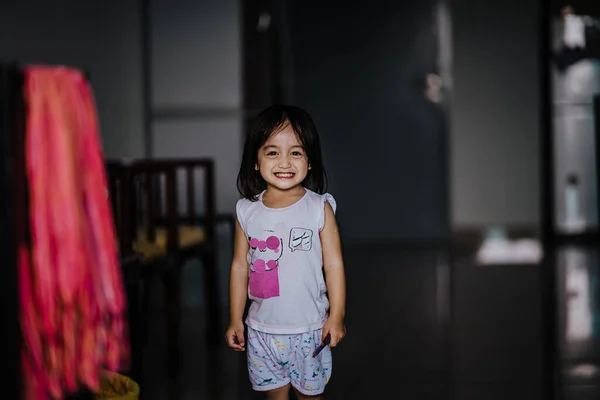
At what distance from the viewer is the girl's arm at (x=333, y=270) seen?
161cm

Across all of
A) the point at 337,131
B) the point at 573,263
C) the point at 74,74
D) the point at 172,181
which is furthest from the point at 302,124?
the point at 337,131

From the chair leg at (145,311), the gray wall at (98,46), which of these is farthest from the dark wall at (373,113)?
the chair leg at (145,311)

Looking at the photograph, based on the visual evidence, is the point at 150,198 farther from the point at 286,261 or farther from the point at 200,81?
the point at 200,81

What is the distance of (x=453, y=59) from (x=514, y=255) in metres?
1.37

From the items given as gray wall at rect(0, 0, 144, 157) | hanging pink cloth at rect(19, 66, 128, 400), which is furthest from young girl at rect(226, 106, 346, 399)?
gray wall at rect(0, 0, 144, 157)

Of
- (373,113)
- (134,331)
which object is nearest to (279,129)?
(134,331)

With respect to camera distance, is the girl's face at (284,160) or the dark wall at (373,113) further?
the dark wall at (373,113)

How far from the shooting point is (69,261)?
5.02 ft

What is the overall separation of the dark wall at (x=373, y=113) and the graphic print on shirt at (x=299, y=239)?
3.94 meters

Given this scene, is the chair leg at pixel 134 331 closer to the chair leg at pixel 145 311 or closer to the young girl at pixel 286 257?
the chair leg at pixel 145 311

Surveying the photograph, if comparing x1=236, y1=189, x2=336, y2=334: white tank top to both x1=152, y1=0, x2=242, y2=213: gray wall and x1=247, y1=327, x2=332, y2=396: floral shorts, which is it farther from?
x1=152, y1=0, x2=242, y2=213: gray wall

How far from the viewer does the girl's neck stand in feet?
5.32

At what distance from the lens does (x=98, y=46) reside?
368 centimetres

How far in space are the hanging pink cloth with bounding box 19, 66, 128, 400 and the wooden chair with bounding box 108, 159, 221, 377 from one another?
28.6 inches
